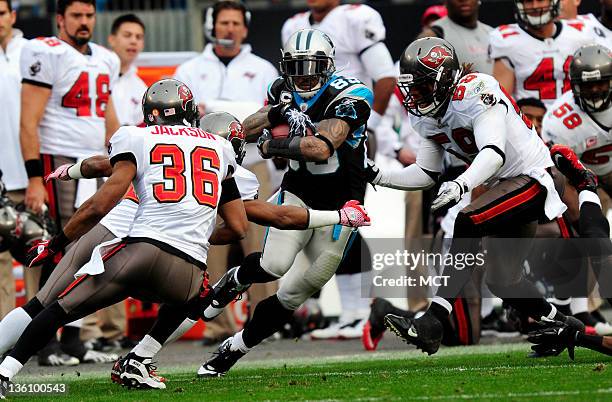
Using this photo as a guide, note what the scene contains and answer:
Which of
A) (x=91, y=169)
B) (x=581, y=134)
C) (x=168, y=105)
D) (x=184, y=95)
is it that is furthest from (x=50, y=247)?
(x=581, y=134)

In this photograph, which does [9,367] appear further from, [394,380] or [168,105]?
[394,380]

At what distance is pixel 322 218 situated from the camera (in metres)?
6.71

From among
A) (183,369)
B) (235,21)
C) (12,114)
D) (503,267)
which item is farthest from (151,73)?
(503,267)

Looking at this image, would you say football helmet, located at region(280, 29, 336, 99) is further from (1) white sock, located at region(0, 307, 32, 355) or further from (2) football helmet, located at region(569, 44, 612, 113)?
(1) white sock, located at region(0, 307, 32, 355)

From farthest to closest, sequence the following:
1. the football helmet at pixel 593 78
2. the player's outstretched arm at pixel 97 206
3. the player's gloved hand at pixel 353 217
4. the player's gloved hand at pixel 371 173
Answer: the football helmet at pixel 593 78
the player's gloved hand at pixel 371 173
the player's gloved hand at pixel 353 217
the player's outstretched arm at pixel 97 206

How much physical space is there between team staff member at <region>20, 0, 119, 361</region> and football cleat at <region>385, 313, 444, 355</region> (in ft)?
8.60

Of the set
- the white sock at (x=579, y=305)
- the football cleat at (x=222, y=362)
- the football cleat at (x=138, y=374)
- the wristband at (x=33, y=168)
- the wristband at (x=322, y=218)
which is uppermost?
the wristband at (x=322, y=218)

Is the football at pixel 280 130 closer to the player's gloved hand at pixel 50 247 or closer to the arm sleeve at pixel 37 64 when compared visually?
the player's gloved hand at pixel 50 247

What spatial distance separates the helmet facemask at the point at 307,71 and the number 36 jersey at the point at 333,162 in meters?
0.05

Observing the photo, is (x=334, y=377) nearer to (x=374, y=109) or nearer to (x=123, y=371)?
(x=123, y=371)

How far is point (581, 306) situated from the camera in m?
8.88

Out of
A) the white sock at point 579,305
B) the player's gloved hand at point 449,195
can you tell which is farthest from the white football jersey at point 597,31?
the player's gloved hand at point 449,195

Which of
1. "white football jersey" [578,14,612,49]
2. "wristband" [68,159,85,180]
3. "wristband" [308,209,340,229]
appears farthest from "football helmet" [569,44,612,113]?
"wristband" [68,159,85,180]

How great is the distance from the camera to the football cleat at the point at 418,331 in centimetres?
680
